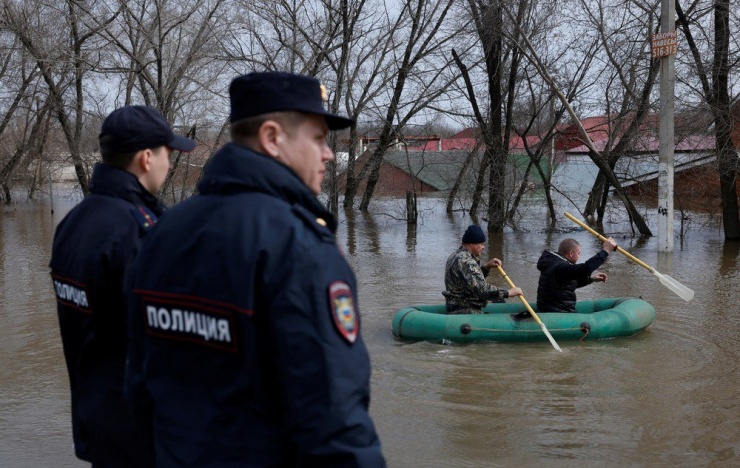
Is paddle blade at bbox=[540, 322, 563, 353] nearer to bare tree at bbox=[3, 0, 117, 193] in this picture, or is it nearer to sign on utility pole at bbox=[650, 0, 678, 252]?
sign on utility pole at bbox=[650, 0, 678, 252]

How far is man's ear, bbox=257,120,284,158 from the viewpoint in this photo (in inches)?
75.8

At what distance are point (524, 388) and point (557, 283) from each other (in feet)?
7.32

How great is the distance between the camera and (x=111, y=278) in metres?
2.65

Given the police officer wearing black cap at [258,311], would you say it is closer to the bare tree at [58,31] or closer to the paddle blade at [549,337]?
the paddle blade at [549,337]

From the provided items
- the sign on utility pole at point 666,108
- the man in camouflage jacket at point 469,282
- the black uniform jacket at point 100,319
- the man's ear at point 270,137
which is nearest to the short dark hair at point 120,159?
the black uniform jacket at point 100,319

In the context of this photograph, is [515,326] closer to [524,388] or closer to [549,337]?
[549,337]

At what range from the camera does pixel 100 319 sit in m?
2.65

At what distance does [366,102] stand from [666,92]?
31.1ft

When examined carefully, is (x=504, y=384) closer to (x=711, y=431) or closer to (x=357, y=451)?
(x=711, y=431)

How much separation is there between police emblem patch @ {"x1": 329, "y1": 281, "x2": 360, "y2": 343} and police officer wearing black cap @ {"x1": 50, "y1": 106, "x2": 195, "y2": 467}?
1.06 metres

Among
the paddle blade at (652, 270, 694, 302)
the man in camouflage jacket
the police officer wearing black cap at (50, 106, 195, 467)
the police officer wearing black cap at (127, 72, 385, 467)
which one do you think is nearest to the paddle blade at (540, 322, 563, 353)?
the man in camouflage jacket

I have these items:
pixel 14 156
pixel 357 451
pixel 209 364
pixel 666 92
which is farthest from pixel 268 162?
pixel 14 156

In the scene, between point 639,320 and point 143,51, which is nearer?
point 639,320

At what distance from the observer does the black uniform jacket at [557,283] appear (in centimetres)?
871
